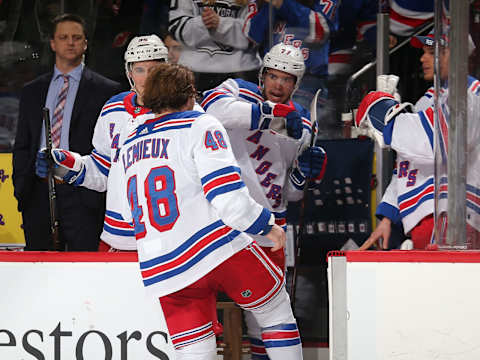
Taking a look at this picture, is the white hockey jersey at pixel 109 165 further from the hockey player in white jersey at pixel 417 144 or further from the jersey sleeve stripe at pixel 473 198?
the jersey sleeve stripe at pixel 473 198

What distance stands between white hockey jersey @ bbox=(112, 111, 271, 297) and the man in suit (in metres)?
1.48

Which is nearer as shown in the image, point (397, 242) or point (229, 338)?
point (229, 338)

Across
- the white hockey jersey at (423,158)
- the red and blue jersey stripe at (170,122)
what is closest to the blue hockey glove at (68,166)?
the red and blue jersey stripe at (170,122)

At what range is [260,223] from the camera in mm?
2396

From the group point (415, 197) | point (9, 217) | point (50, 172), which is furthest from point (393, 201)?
point (9, 217)

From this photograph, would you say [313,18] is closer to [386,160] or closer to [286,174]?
[386,160]

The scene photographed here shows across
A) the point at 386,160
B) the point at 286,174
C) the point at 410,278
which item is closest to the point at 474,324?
the point at 410,278

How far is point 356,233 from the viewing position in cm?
472

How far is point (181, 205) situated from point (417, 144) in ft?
3.39

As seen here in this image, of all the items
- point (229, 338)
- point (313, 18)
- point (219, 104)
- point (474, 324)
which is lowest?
point (229, 338)

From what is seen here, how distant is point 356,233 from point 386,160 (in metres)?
0.51

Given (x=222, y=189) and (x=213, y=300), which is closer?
(x=222, y=189)

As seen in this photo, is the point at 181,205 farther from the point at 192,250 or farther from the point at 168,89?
the point at 168,89

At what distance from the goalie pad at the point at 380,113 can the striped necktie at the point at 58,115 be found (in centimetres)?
160
